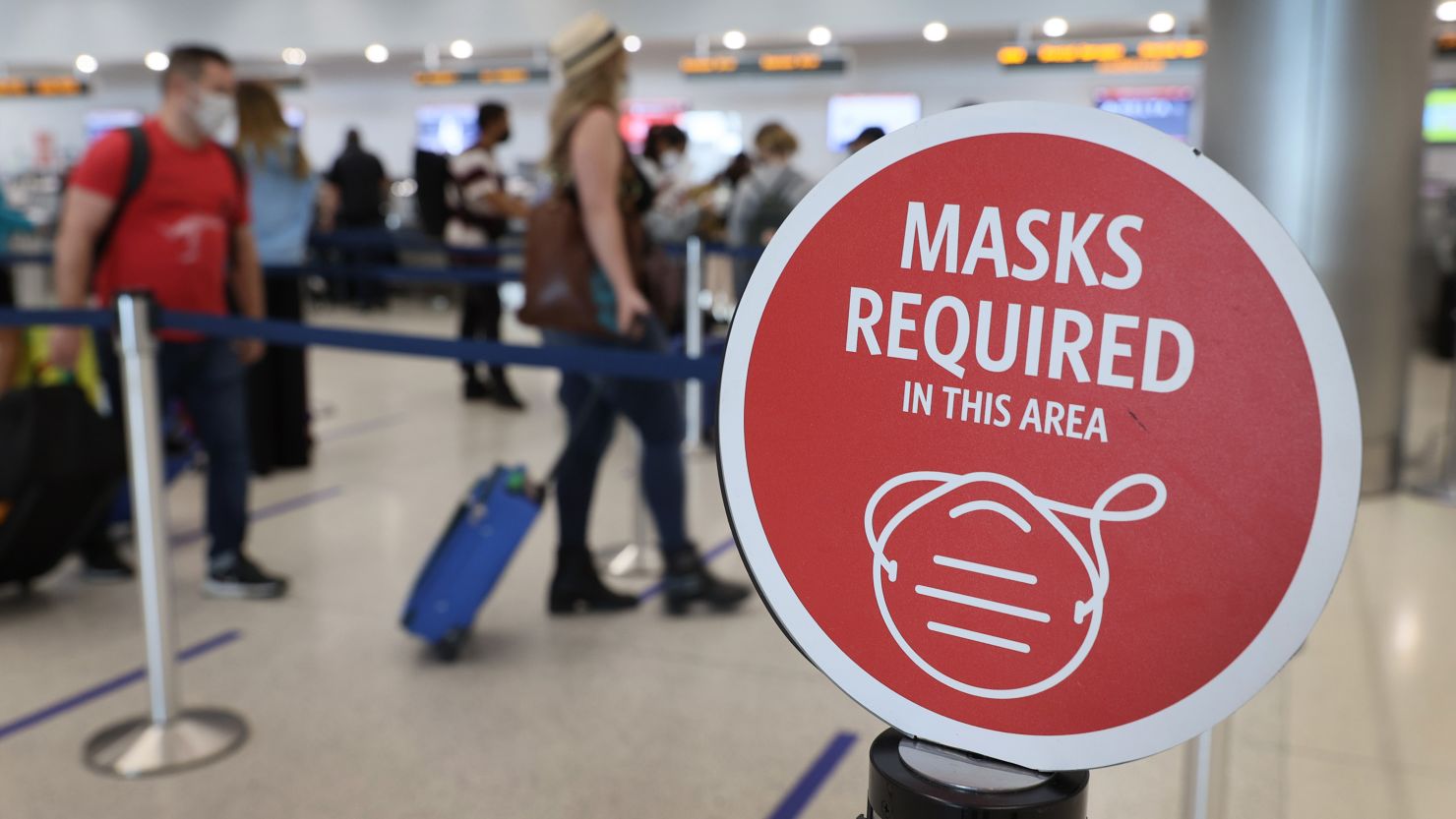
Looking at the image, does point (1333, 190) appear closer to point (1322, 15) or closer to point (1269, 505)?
point (1322, 15)

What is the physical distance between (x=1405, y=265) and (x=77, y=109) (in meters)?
16.5

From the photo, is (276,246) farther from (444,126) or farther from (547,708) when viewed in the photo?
(444,126)

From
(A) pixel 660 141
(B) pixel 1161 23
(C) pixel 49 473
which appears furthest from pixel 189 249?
(B) pixel 1161 23

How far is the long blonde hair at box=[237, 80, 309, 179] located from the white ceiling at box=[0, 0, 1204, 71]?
22.8 ft

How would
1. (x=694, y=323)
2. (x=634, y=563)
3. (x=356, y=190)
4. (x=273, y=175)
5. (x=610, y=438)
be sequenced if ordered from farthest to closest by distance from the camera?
(x=356, y=190) → (x=694, y=323) → (x=273, y=175) → (x=634, y=563) → (x=610, y=438)

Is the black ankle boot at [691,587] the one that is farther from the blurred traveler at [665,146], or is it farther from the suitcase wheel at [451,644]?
the blurred traveler at [665,146]

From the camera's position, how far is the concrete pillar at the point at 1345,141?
13.1 ft

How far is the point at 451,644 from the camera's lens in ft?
9.89

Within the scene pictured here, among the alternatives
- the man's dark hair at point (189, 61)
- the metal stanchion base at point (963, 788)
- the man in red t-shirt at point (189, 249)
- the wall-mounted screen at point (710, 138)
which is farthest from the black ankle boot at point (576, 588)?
the wall-mounted screen at point (710, 138)

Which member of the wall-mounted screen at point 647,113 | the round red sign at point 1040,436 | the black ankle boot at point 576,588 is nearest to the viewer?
the round red sign at point 1040,436

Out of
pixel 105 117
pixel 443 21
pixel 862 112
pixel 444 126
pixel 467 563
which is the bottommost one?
pixel 467 563

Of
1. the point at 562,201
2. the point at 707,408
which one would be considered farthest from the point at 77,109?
the point at 562,201

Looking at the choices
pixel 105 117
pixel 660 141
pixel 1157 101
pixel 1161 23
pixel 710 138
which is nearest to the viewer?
pixel 660 141

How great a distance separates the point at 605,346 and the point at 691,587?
716 millimetres
